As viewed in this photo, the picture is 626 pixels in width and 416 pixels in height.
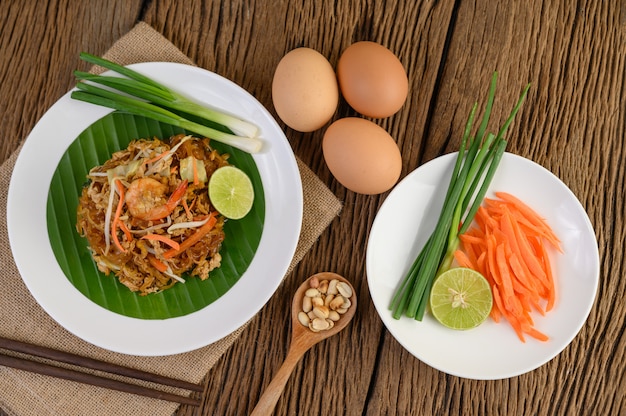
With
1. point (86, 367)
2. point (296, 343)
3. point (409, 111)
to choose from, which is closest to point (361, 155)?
point (409, 111)

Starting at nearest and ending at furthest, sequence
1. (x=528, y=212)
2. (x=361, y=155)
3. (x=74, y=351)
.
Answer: (x=361, y=155) < (x=528, y=212) < (x=74, y=351)

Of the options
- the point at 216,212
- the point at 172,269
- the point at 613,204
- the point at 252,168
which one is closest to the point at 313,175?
the point at 252,168

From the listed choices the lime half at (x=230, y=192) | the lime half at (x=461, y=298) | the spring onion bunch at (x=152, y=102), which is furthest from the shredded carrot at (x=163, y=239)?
the lime half at (x=461, y=298)

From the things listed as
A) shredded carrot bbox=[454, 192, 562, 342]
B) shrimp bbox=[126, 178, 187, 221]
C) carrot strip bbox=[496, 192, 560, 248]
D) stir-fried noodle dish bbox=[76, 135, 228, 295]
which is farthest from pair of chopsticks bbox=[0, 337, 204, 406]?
carrot strip bbox=[496, 192, 560, 248]

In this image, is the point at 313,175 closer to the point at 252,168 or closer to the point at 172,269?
the point at 252,168

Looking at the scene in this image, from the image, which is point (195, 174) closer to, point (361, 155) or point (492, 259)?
point (361, 155)

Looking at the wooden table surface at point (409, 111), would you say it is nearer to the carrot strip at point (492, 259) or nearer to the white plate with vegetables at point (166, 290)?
the white plate with vegetables at point (166, 290)

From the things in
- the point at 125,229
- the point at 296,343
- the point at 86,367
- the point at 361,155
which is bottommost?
the point at 86,367

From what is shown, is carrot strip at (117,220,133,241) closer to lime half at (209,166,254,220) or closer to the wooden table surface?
lime half at (209,166,254,220)
